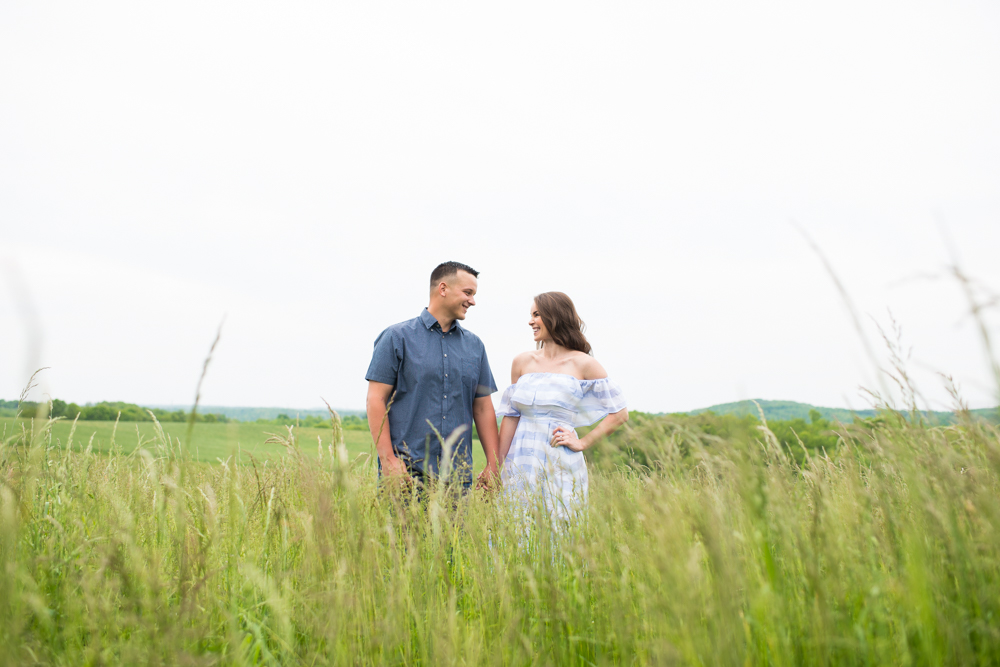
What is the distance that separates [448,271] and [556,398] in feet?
4.69

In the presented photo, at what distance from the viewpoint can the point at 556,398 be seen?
4332mm

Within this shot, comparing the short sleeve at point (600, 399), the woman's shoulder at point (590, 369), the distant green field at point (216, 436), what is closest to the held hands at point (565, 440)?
the short sleeve at point (600, 399)

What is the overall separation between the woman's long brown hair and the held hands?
917 millimetres

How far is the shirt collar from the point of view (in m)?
4.48

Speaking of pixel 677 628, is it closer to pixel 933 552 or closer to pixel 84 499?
pixel 933 552

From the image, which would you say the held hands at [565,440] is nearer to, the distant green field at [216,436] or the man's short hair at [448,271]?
the distant green field at [216,436]

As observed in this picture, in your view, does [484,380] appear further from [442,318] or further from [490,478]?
[490,478]

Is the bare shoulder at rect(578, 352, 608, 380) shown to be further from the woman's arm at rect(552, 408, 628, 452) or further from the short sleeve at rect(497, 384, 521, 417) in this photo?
the short sleeve at rect(497, 384, 521, 417)

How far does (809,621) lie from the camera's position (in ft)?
4.43

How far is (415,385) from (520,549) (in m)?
2.08

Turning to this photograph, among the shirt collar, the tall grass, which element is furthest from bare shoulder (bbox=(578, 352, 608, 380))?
the tall grass

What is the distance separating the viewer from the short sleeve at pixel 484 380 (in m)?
4.63

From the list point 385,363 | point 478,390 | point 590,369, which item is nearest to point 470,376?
point 478,390

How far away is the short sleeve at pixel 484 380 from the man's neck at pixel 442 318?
41 centimetres
